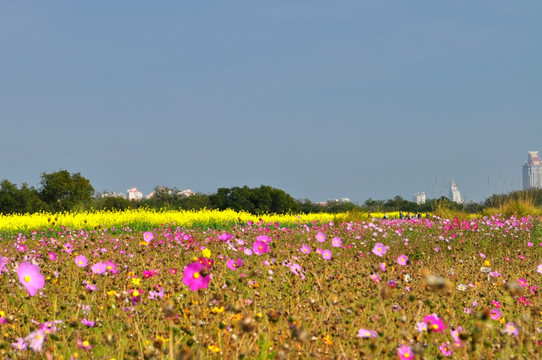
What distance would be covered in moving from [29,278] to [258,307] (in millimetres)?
1509

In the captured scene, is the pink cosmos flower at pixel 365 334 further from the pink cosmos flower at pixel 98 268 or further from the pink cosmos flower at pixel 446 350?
the pink cosmos flower at pixel 98 268

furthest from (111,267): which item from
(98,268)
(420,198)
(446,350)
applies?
(420,198)

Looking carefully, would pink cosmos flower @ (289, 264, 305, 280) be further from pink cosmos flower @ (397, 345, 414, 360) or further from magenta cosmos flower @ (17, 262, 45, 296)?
magenta cosmos flower @ (17, 262, 45, 296)

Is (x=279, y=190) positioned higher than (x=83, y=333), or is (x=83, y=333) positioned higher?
(x=279, y=190)

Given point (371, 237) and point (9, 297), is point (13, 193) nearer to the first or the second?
point (371, 237)

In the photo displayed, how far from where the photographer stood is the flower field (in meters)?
2.38

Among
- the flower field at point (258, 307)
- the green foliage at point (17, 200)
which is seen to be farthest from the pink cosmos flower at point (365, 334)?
the green foliage at point (17, 200)

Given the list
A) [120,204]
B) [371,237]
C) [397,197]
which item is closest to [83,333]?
[371,237]

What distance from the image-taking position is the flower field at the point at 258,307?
2385mm

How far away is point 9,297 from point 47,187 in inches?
1241

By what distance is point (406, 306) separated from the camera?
4031 mm

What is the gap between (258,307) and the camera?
346 centimetres

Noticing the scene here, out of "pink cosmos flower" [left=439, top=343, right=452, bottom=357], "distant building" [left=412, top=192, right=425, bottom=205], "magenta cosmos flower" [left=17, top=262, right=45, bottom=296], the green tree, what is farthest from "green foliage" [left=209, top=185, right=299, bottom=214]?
"magenta cosmos flower" [left=17, top=262, right=45, bottom=296]

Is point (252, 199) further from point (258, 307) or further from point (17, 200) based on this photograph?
point (258, 307)
